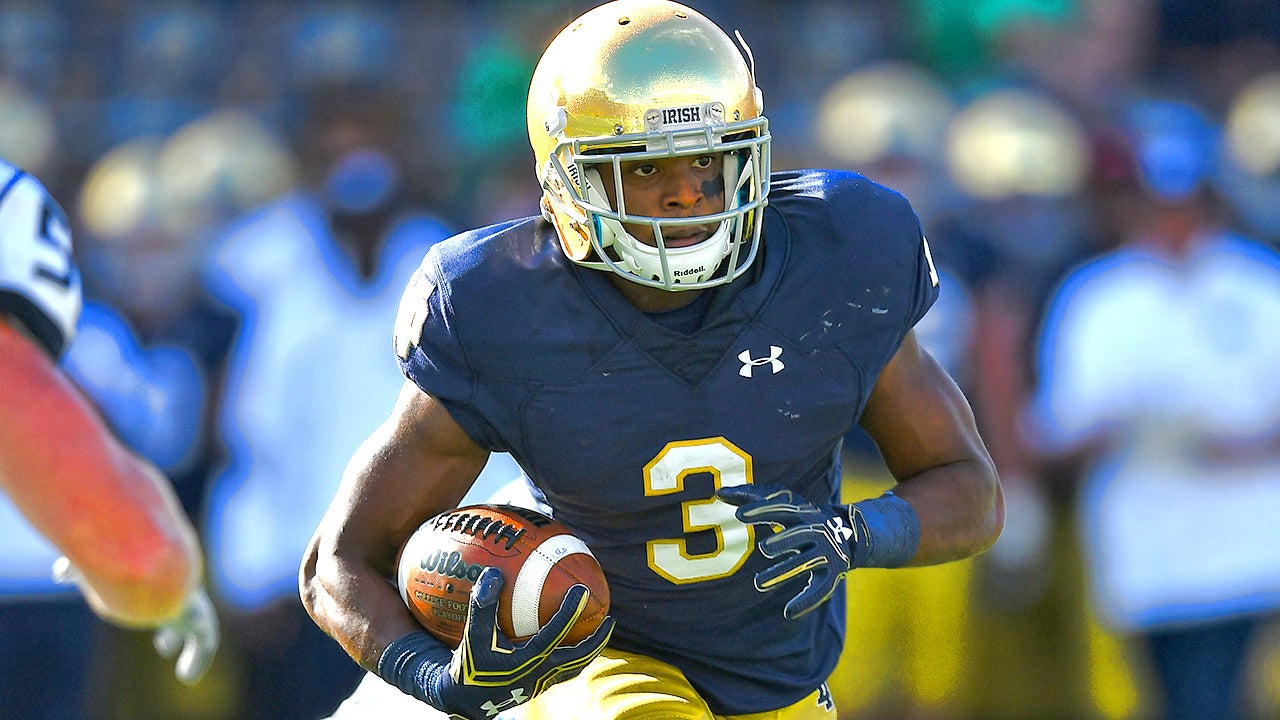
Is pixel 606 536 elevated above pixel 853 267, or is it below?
below

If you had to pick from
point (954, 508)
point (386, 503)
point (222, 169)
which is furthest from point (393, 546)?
point (222, 169)

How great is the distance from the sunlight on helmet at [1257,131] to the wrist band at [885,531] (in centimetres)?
409

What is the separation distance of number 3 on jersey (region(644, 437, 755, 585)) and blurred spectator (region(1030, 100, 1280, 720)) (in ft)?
10.2

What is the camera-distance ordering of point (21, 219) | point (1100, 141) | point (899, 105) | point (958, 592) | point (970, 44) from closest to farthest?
1. point (21, 219)
2. point (958, 592)
3. point (1100, 141)
4. point (899, 105)
5. point (970, 44)

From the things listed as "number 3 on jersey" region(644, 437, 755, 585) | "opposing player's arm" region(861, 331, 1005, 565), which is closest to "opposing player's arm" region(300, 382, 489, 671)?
"number 3 on jersey" region(644, 437, 755, 585)

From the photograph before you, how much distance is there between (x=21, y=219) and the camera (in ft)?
9.55

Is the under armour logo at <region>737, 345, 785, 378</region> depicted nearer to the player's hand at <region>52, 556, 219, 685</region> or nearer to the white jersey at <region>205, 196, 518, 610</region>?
the player's hand at <region>52, 556, 219, 685</region>

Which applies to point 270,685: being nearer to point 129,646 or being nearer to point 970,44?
point 129,646

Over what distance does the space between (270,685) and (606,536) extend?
11.1 ft

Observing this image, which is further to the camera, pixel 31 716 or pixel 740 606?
pixel 31 716

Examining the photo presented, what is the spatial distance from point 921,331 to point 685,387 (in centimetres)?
310

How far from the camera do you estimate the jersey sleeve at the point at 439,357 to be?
2924 mm

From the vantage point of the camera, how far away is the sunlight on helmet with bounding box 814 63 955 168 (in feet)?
22.8

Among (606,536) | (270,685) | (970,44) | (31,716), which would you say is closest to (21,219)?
(606,536)
